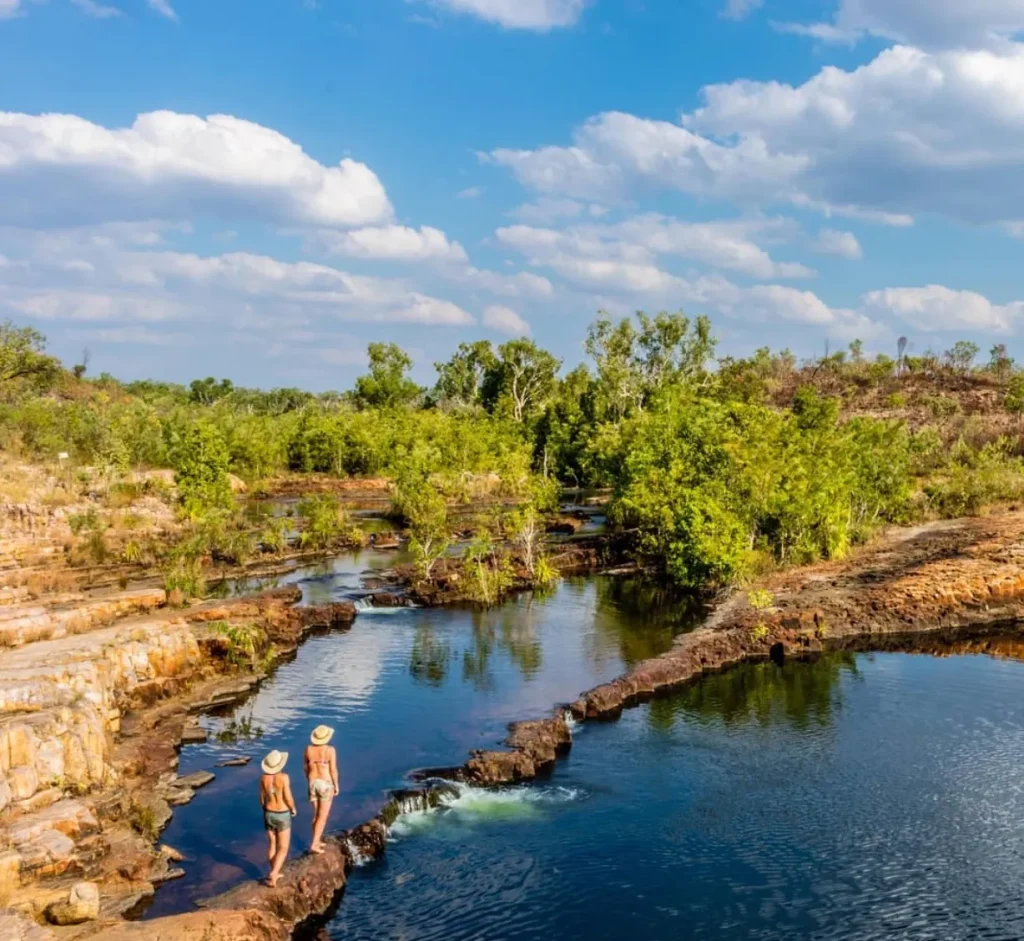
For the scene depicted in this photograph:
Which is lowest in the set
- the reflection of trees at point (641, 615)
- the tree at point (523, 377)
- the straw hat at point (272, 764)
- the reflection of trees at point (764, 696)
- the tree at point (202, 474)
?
the reflection of trees at point (764, 696)

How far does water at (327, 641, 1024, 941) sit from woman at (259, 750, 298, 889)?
1209mm

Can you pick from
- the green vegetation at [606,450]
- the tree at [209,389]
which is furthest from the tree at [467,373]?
the tree at [209,389]

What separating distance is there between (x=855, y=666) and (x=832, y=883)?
39.8ft

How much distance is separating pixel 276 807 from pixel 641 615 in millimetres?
19238

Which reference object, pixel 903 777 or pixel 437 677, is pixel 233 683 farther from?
pixel 903 777

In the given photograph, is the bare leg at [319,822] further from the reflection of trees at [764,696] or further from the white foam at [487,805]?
the reflection of trees at [764,696]

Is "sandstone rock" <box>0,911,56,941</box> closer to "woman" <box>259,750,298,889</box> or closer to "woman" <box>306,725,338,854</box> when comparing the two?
"woman" <box>259,750,298,889</box>

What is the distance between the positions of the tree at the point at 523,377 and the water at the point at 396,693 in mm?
57790

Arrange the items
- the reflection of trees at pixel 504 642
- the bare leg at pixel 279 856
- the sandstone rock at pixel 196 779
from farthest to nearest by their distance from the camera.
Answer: the reflection of trees at pixel 504 642 < the sandstone rock at pixel 196 779 < the bare leg at pixel 279 856

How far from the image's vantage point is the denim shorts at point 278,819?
42.1 ft

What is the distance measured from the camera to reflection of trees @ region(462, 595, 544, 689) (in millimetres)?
24312

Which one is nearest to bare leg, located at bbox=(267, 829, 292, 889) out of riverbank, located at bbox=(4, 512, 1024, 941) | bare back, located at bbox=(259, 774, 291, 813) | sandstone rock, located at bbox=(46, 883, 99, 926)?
riverbank, located at bbox=(4, 512, 1024, 941)

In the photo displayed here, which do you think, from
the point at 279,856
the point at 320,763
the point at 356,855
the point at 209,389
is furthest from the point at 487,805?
the point at 209,389

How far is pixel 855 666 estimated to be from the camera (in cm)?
2473
